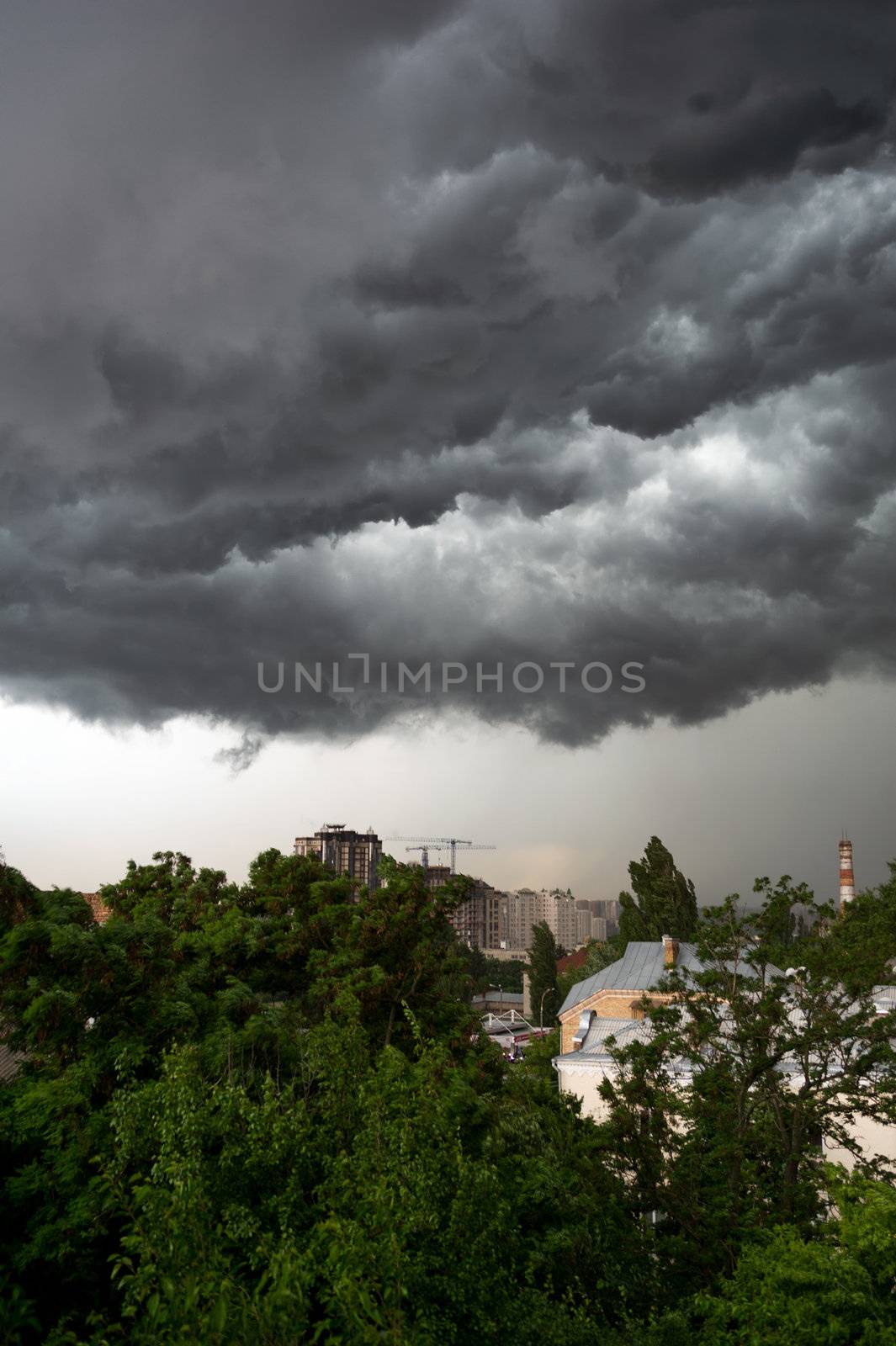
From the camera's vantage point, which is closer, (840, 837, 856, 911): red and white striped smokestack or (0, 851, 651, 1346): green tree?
(0, 851, 651, 1346): green tree

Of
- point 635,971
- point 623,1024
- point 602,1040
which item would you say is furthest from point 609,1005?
point 602,1040

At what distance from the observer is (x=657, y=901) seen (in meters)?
83.8

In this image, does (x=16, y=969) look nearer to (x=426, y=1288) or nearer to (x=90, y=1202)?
(x=90, y=1202)

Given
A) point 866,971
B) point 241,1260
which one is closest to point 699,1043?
point 866,971

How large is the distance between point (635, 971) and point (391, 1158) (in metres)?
50.0

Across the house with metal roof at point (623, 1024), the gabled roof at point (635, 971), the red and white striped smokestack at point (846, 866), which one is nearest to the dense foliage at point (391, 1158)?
the house with metal roof at point (623, 1024)

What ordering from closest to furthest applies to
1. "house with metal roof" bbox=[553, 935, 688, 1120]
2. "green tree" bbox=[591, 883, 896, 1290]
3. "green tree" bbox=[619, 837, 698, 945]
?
"green tree" bbox=[591, 883, 896, 1290] → "house with metal roof" bbox=[553, 935, 688, 1120] → "green tree" bbox=[619, 837, 698, 945]

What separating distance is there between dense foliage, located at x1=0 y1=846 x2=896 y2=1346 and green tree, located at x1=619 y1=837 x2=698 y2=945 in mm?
54127

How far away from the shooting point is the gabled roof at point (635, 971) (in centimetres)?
5975

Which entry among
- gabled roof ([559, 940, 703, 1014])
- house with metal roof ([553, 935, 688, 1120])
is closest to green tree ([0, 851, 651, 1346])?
house with metal roof ([553, 935, 688, 1120])

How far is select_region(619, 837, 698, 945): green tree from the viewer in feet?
269

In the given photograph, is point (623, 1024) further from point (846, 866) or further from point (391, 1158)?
point (846, 866)

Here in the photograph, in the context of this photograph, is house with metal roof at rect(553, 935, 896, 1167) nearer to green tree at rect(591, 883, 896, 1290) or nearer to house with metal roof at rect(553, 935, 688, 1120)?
house with metal roof at rect(553, 935, 688, 1120)

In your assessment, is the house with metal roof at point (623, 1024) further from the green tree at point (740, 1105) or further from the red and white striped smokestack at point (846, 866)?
the red and white striped smokestack at point (846, 866)
